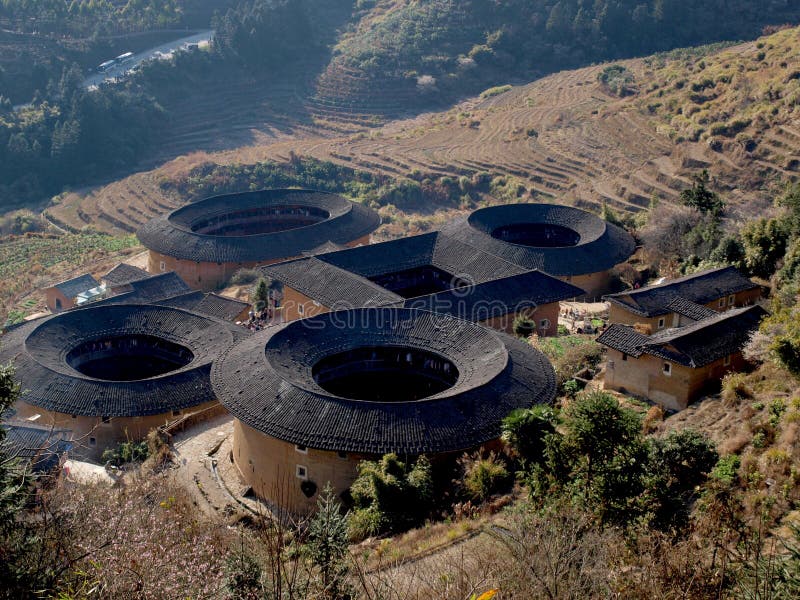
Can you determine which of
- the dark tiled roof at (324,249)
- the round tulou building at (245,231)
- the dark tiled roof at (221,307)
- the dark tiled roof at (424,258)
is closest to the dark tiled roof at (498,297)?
the dark tiled roof at (424,258)

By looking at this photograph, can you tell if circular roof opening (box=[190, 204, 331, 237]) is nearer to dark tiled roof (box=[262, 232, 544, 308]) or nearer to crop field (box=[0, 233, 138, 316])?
crop field (box=[0, 233, 138, 316])

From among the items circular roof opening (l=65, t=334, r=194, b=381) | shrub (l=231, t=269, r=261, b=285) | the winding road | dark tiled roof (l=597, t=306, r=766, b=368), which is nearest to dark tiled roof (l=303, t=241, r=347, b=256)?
shrub (l=231, t=269, r=261, b=285)

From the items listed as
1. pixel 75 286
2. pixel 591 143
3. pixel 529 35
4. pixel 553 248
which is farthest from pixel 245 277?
pixel 529 35

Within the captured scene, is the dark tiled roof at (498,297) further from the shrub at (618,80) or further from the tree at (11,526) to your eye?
the shrub at (618,80)

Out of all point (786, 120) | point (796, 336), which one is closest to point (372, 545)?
point (796, 336)

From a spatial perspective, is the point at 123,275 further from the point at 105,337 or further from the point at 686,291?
the point at 686,291

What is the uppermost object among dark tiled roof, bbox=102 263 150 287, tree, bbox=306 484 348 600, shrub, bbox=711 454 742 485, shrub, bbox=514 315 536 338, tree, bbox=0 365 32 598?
tree, bbox=0 365 32 598

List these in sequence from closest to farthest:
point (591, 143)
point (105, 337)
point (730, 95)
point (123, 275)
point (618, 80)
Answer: point (105, 337) → point (123, 275) → point (730, 95) → point (591, 143) → point (618, 80)
